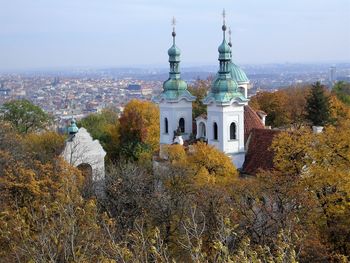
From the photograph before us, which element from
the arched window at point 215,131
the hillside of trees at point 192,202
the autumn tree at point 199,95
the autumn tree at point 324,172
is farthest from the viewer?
the autumn tree at point 199,95

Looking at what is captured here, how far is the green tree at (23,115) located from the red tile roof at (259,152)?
2611 centimetres

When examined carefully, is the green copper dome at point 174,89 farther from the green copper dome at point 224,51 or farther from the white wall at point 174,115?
the green copper dome at point 224,51

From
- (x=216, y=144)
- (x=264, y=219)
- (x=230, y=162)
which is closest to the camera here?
(x=264, y=219)

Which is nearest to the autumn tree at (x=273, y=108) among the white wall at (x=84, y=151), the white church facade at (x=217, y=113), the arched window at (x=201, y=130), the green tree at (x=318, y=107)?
the green tree at (x=318, y=107)

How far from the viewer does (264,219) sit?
79.1ft

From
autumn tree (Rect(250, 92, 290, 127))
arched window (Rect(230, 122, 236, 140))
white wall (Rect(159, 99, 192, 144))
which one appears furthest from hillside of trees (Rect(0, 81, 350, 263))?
autumn tree (Rect(250, 92, 290, 127))

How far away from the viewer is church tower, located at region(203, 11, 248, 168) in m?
37.2

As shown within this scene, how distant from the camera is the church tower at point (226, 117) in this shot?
122 feet

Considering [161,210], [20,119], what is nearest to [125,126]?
[20,119]

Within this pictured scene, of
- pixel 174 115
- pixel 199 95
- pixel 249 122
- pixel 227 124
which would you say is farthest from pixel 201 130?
pixel 199 95

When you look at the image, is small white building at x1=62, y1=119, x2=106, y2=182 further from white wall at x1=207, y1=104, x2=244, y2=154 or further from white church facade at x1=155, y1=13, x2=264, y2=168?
white wall at x1=207, y1=104, x2=244, y2=154

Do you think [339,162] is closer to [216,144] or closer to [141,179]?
[141,179]

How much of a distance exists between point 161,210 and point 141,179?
14.3 feet

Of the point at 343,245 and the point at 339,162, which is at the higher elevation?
the point at 339,162
